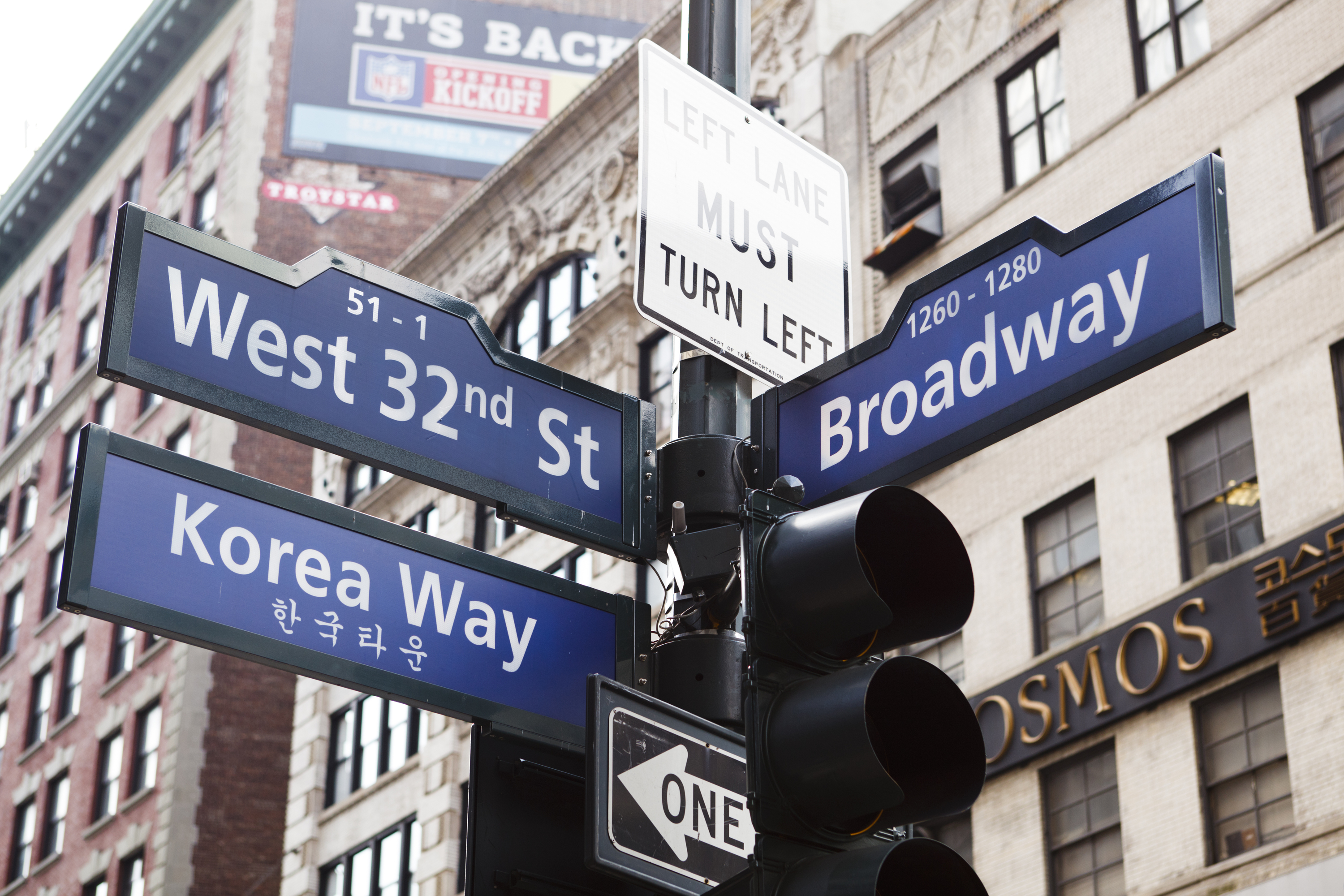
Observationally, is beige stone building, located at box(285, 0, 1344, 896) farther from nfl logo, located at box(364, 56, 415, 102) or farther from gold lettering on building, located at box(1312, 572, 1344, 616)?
nfl logo, located at box(364, 56, 415, 102)

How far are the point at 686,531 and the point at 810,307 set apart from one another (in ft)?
2.85

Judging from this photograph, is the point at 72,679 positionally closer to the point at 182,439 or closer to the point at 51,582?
the point at 51,582

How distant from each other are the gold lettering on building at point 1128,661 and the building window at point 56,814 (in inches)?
1232

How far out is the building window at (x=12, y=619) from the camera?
1890 inches

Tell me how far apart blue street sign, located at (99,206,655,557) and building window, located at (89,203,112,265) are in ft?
156

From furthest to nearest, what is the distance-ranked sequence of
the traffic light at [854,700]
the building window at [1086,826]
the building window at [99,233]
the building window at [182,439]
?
the building window at [99,233]
the building window at [182,439]
the building window at [1086,826]
the traffic light at [854,700]

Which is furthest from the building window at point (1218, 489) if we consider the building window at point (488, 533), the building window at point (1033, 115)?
the building window at point (488, 533)

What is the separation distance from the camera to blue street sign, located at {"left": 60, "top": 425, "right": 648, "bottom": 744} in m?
4.40

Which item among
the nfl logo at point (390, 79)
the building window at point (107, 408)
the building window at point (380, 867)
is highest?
the nfl logo at point (390, 79)

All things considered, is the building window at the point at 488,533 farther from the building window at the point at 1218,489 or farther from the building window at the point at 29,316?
the building window at the point at 29,316

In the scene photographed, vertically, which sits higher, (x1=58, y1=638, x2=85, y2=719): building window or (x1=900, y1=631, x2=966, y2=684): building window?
(x1=58, y1=638, x2=85, y2=719): building window

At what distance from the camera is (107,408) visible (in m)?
46.8

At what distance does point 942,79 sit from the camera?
2434 cm

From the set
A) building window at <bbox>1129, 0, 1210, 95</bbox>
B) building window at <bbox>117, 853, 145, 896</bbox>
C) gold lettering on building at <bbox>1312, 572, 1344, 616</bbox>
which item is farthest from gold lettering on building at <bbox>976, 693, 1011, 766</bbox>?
building window at <bbox>117, 853, 145, 896</bbox>
